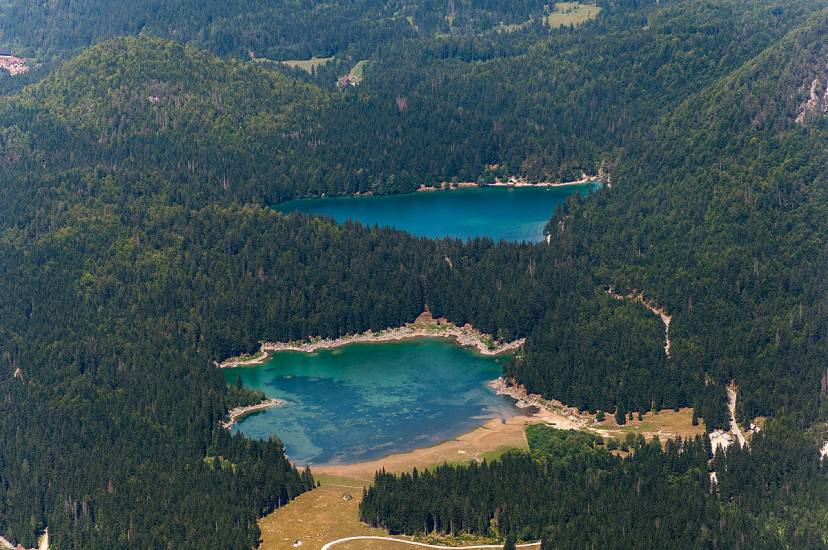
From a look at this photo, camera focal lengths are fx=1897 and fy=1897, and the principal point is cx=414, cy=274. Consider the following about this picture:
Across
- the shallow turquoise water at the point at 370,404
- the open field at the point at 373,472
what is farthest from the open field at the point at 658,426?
the shallow turquoise water at the point at 370,404

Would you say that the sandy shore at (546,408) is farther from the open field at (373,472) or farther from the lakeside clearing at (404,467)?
the open field at (373,472)

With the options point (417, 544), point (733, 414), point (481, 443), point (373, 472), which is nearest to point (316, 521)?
point (417, 544)

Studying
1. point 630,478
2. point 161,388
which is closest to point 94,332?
point 161,388

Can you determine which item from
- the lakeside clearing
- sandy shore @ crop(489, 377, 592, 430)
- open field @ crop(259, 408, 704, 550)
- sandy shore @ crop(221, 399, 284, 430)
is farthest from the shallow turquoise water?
open field @ crop(259, 408, 704, 550)

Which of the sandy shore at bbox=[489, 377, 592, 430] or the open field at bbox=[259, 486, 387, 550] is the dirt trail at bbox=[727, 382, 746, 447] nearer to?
the sandy shore at bbox=[489, 377, 592, 430]

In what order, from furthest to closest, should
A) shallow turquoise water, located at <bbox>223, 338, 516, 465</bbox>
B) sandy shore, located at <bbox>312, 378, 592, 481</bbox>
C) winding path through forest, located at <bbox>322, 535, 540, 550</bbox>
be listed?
shallow turquoise water, located at <bbox>223, 338, 516, 465</bbox>
sandy shore, located at <bbox>312, 378, 592, 481</bbox>
winding path through forest, located at <bbox>322, 535, 540, 550</bbox>

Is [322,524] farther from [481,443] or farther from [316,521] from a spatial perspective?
[481,443]
